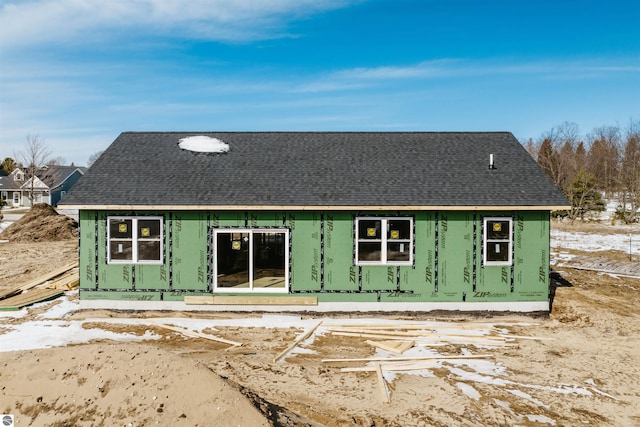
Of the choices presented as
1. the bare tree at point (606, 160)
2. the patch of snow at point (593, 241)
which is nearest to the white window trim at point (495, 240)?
the patch of snow at point (593, 241)

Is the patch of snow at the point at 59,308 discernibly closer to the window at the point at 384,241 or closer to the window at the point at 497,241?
the window at the point at 384,241

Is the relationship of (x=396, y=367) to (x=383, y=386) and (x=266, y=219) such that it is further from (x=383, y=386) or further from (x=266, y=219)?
(x=266, y=219)

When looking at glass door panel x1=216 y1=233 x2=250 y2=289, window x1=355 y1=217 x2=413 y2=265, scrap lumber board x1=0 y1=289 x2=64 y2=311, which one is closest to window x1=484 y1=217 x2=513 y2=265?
window x1=355 y1=217 x2=413 y2=265

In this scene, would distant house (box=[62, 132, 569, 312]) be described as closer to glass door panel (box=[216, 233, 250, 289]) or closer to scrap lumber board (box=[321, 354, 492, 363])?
glass door panel (box=[216, 233, 250, 289])

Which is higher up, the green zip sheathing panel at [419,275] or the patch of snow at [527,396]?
the green zip sheathing panel at [419,275]

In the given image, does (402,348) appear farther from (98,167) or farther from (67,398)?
(98,167)

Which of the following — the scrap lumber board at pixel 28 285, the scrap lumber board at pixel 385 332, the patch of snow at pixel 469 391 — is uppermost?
the scrap lumber board at pixel 28 285

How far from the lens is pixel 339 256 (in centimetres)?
1270

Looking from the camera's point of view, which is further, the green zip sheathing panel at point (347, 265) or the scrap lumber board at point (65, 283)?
the scrap lumber board at point (65, 283)

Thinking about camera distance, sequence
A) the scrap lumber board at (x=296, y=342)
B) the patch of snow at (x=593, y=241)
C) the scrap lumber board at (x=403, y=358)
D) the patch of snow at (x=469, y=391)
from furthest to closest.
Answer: the patch of snow at (x=593, y=241) < the scrap lumber board at (x=296, y=342) < the scrap lumber board at (x=403, y=358) < the patch of snow at (x=469, y=391)

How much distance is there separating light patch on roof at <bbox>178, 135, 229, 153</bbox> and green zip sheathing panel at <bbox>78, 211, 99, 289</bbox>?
13.5ft

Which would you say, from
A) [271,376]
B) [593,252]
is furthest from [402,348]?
[593,252]

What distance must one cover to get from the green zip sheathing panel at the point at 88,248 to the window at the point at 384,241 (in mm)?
7384

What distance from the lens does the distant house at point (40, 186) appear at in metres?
62.4
